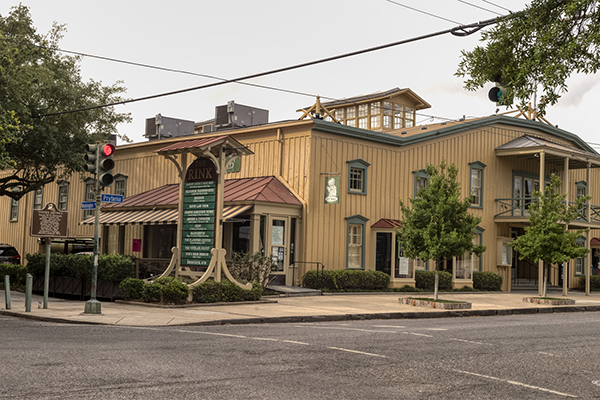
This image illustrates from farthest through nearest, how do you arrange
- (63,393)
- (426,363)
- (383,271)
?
(383,271)
(426,363)
(63,393)

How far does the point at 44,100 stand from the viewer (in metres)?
24.8

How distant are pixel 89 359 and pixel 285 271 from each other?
15.8 m

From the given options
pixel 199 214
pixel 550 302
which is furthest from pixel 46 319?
pixel 550 302

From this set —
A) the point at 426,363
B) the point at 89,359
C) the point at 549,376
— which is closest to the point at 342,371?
the point at 426,363

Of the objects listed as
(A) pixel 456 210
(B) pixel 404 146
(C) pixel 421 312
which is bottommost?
(C) pixel 421 312

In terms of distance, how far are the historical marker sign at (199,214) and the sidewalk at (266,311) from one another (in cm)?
163

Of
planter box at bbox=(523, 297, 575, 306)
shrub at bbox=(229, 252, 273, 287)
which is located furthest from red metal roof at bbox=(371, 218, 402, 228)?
shrub at bbox=(229, 252, 273, 287)

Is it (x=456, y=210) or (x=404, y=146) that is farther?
(x=404, y=146)

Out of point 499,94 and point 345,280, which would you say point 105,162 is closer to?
Result: point 499,94

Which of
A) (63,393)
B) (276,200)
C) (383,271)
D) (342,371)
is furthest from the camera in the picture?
(383,271)

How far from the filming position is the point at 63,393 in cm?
640

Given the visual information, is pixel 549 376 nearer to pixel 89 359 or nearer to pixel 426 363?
pixel 426 363

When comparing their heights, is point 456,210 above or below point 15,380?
above

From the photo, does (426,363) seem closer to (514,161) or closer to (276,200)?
(276,200)
